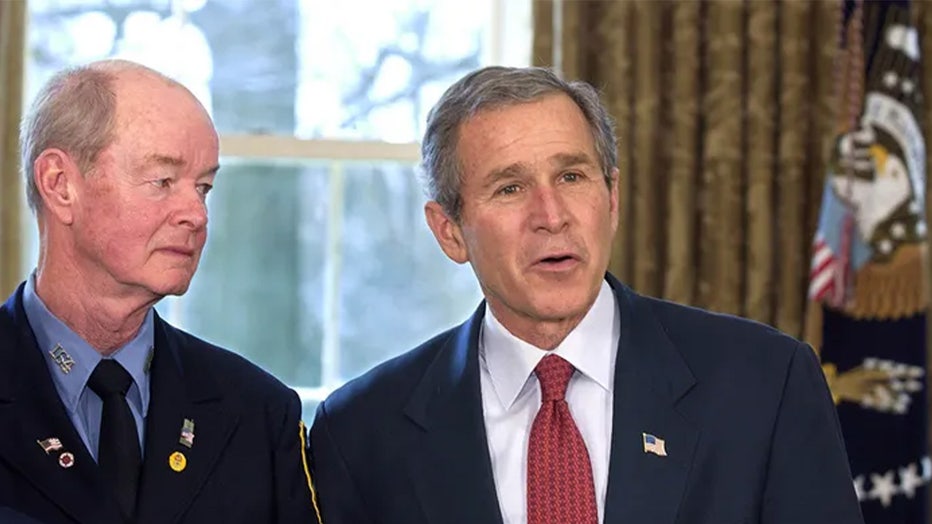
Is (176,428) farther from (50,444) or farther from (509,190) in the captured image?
(509,190)

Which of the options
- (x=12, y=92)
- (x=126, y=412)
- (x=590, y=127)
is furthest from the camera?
(x=12, y=92)

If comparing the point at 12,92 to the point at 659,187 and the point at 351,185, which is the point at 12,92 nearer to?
the point at 351,185

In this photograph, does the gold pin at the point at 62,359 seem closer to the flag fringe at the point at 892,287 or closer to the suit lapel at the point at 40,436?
the suit lapel at the point at 40,436

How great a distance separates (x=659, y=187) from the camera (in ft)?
15.2

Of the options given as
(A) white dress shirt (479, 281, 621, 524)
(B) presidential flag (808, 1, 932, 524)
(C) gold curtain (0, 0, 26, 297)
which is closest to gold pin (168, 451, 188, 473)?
(A) white dress shirt (479, 281, 621, 524)

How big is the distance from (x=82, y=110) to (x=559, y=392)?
899 millimetres

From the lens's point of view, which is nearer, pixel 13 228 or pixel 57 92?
pixel 57 92

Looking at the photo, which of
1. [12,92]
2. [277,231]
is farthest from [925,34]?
[12,92]

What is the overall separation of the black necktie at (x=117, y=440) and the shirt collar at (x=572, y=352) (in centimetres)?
62

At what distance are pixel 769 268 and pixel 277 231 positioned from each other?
5.45 feet

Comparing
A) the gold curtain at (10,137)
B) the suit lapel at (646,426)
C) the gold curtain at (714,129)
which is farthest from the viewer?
the gold curtain at (714,129)

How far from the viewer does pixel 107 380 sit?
2.22 metres

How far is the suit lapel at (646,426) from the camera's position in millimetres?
2217

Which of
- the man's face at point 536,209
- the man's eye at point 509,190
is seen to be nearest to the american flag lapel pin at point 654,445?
the man's face at point 536,209
